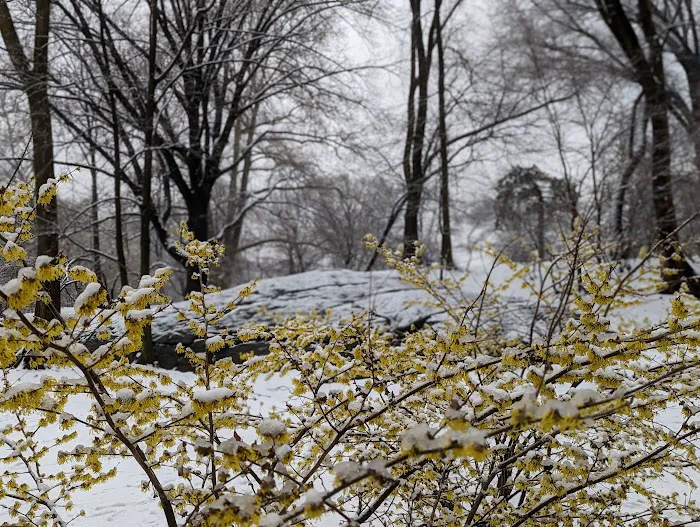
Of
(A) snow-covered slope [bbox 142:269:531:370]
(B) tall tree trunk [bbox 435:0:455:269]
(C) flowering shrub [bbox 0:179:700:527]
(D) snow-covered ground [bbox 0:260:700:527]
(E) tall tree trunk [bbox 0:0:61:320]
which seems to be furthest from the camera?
(B) tall tree trunk [bbox 435:0:455:269]

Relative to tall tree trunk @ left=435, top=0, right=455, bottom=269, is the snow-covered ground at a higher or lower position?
lower

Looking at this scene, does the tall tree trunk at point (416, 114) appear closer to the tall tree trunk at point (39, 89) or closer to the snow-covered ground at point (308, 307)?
the snow-covered ground at point (308, 307)

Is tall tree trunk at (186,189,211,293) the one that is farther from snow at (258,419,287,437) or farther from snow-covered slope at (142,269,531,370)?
snow at (258,419,287,437)

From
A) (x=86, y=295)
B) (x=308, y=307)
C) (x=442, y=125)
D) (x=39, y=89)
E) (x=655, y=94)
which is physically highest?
(x=442, y=125)

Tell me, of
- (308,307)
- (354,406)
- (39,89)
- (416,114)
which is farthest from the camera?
(416,114)

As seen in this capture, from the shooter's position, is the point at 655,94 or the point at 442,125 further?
the point at 442,125

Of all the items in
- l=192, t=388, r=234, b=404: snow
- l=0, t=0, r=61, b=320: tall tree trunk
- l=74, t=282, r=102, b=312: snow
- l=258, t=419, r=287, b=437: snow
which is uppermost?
l=0, t=0, r=61, b=320: tall tree trunk

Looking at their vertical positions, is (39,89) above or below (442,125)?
below

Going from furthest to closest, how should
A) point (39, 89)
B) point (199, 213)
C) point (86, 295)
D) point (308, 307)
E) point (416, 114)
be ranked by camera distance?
point (416, 114)
point (199, 213)
point (308, 307)
point (39, 89)
point (86, 295)

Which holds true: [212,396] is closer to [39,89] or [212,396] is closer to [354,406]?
Answer: [354,406]

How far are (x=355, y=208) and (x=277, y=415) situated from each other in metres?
14.6

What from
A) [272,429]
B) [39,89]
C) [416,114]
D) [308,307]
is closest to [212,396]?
[272,429]

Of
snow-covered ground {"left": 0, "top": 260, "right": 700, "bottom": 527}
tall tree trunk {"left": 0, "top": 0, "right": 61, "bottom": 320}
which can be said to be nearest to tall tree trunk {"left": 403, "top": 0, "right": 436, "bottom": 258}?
snow-covered ground {"left": 0, "top": 260, "right": 700, "bottom": 527}

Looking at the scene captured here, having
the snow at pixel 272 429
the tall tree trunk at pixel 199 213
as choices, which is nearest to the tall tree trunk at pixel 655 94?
the tall tree trunk at pixel 199 213
